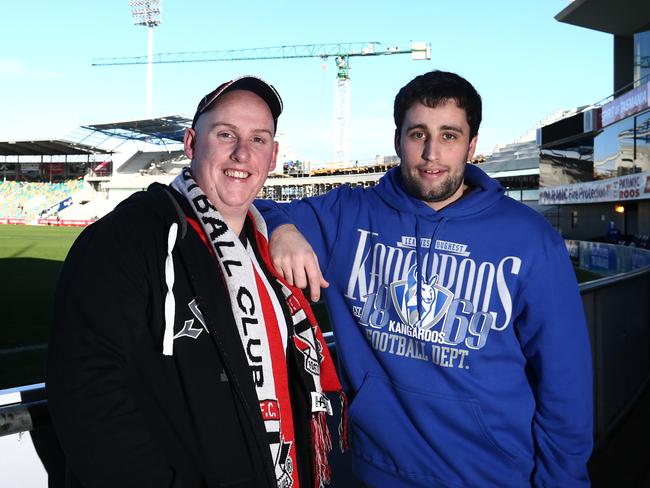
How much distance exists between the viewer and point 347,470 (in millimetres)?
2486

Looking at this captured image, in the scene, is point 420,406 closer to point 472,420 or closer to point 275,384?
point 472,420

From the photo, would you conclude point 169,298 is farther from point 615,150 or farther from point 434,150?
point 615,150

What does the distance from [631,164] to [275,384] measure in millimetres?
27064

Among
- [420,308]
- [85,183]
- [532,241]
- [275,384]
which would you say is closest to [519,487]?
[420,308]

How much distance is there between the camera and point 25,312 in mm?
8383

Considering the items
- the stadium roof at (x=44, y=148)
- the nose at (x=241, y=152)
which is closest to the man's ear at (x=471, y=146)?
the nose at (x=241, y=152)

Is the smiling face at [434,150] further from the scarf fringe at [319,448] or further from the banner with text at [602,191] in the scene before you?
the banner with text at [602,191]

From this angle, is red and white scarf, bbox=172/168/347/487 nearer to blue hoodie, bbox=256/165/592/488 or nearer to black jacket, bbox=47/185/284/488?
black jacket, bbox=47/185/284/488

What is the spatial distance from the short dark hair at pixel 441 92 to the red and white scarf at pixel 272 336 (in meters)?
0.69

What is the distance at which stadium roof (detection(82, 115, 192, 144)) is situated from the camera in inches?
1957

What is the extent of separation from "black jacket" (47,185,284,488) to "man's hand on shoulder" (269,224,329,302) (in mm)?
300

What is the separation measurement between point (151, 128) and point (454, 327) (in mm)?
55128

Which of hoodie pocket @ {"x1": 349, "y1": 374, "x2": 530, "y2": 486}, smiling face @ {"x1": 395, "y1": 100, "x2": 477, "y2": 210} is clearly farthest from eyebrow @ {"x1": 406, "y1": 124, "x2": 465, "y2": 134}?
hoodie pocket @ {"x1": 349, "y1": 374, "x2": 530, "y2": 486}

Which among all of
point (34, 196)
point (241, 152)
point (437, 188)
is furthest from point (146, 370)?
point (34, 196)
